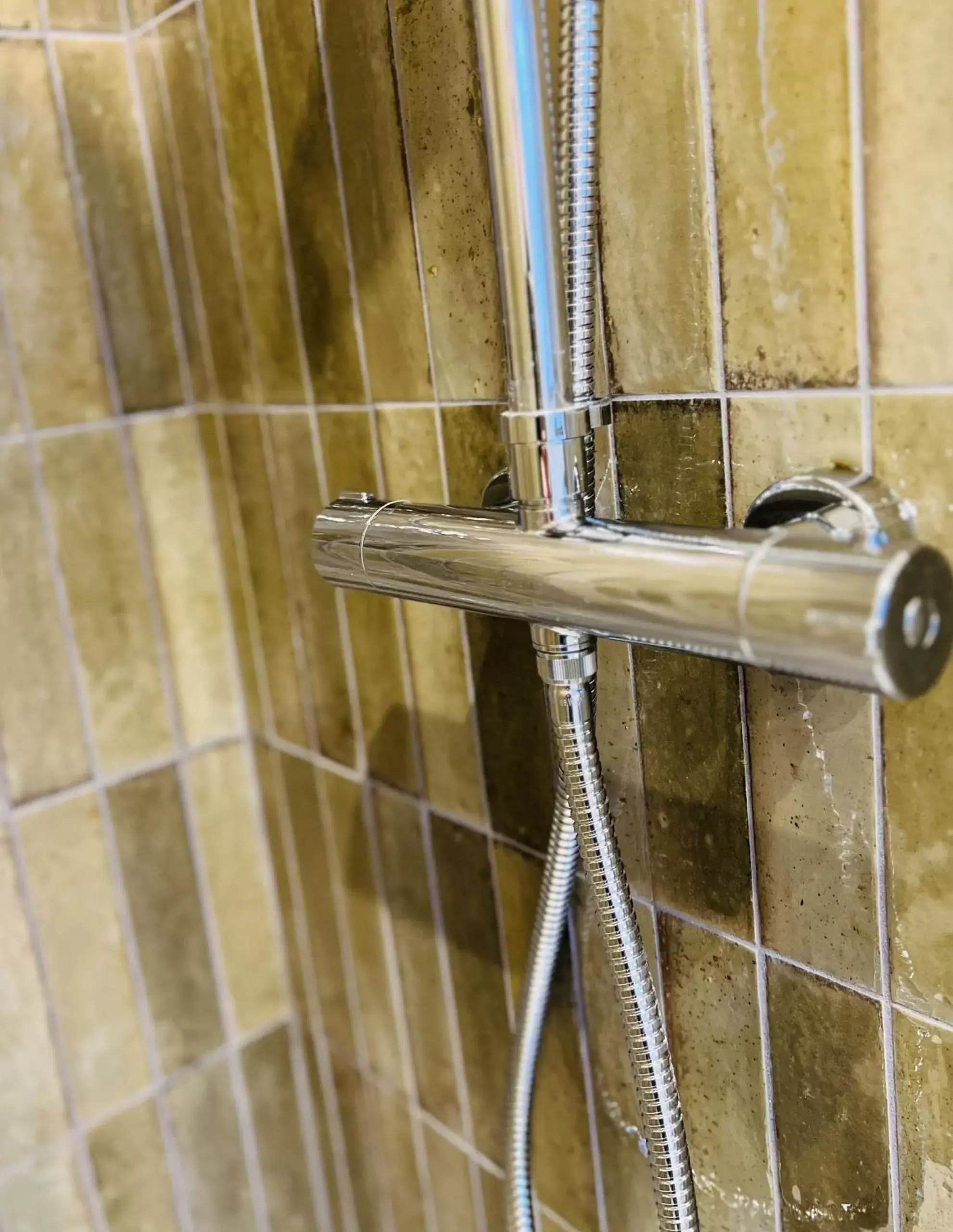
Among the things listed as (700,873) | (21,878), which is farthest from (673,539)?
(21,878)

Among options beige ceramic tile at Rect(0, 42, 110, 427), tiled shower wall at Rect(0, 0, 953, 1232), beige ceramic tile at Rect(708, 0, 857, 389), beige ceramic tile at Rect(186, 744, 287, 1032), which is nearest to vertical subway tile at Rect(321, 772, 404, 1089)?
tiled shower wall at Rect(0, 0, 953, 1232)

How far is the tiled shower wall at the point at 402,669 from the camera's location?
402mm

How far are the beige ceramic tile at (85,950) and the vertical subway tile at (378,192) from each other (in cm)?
43

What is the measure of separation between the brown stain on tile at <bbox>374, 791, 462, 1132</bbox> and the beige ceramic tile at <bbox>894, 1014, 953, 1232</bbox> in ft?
1.17

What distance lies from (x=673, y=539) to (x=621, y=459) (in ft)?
0.43

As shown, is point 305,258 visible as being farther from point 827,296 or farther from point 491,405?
point 827,296

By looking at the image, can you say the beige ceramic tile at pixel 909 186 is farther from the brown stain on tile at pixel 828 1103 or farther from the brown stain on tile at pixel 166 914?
the brown stain on tile at pixel 166 914

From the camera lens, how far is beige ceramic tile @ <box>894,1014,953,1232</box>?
423 mm

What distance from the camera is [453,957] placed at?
0.72 m

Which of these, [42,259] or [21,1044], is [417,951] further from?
[42,259]

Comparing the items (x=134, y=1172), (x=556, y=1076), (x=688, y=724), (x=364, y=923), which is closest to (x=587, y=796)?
(x=688, y=724)

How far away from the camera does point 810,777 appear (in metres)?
0.44

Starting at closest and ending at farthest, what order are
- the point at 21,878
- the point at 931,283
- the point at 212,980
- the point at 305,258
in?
the point at 931,283 < the point at 305,258 < the point at 21,878 < the point at 212,980

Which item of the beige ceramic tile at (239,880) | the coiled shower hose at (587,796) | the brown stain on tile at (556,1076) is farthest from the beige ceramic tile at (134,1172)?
the coiled shower hose at (587,796)
